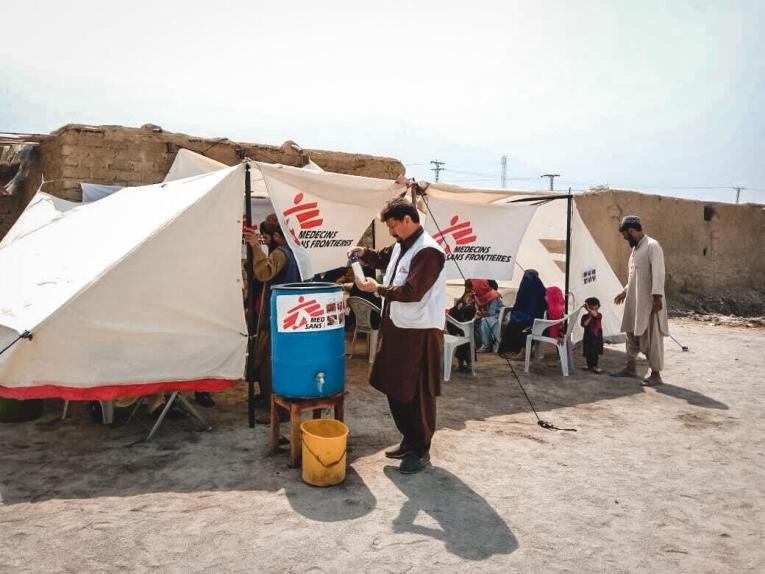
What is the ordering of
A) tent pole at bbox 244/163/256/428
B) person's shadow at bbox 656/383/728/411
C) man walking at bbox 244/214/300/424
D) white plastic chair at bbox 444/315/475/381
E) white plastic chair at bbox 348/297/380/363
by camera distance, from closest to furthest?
tent pole at bbox 244/163/256/428, man walking at bbox 244/214/300/424, person's shadow at bbox 656/383/728/411, white plastic chair at bbox 444/315/475/381, white plastic chair at bbox 348/297/380/363

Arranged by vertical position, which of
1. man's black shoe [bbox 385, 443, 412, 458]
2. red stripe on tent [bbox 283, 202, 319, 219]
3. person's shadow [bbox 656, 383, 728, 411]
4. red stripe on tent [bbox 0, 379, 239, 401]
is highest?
red stripe on tent [bbox 283, 202, 319, 219]

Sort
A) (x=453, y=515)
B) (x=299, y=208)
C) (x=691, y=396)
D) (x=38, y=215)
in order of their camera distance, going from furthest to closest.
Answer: (x=38, y=215)
(x=691, y=396)
(x=299, y=208)
(x=453, y=515)

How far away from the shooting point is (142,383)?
3818 mm

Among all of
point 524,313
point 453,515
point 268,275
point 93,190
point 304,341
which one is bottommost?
point 453,515

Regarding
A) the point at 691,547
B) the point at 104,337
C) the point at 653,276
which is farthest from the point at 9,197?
the point at 691,547

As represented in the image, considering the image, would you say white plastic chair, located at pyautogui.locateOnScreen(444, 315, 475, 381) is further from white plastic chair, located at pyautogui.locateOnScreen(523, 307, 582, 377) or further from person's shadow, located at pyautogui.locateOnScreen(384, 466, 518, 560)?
person's shadow, located at pyautogui.locateOnScreen(384, 466, 518, 560)

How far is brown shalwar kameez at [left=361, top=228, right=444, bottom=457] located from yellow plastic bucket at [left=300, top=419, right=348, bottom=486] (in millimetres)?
460

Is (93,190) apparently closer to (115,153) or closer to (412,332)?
(115,153)

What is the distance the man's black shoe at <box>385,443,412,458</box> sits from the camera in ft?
12.9

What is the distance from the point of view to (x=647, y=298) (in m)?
6.02

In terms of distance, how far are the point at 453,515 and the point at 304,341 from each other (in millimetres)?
1382

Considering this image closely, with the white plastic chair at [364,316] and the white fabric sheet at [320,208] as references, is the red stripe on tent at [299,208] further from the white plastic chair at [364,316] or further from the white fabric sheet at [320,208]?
the white plastic chair at [364,316]

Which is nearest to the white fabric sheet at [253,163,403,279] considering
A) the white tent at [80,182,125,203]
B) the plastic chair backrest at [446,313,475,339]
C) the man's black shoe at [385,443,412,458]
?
the man's black shoe at [385,443,412,458]

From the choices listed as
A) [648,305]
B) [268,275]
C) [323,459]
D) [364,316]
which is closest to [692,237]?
[648,305]
